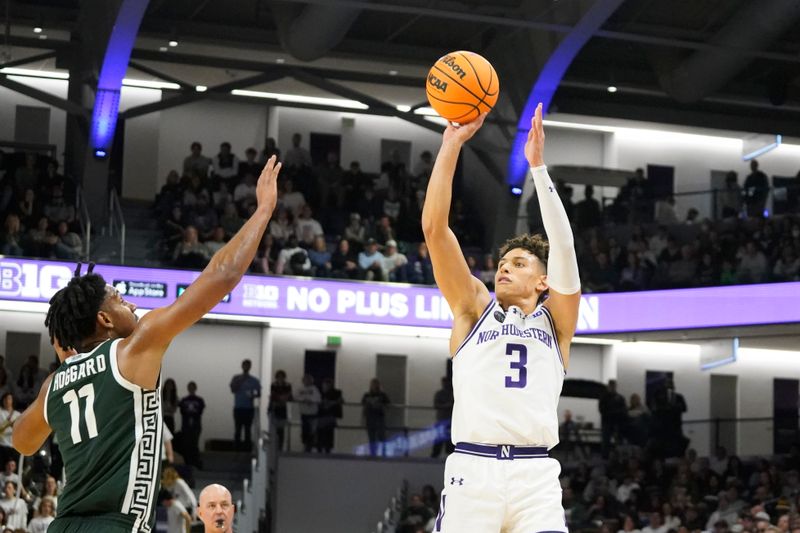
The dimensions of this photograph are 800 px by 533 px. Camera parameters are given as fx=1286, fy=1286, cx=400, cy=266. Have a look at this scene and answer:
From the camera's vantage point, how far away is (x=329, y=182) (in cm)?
2889

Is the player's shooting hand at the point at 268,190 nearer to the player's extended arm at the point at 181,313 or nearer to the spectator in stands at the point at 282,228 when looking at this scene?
the player's extended arm at the point at 181,313

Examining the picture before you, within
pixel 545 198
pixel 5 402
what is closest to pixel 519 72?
pixel 5 402

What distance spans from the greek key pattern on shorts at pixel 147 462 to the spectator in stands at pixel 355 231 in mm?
20361

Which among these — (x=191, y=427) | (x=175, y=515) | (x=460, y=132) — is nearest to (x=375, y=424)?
(x=191, y=427)

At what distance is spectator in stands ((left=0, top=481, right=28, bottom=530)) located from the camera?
57.6 ft

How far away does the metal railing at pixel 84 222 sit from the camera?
22875mm

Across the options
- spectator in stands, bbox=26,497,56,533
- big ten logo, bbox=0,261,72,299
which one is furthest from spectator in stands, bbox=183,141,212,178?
spectator in stands, bbox=26,497,56,533

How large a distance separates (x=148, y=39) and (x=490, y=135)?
806 cm

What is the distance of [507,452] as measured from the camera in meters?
5.93

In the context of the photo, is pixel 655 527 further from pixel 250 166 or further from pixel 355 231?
pixel 250 166

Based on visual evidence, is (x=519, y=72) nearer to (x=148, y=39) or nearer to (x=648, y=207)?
(x=648, y=207)

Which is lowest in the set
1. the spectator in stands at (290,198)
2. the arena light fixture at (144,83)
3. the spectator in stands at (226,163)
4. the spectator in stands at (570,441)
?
the spectator in stands at (570,441)

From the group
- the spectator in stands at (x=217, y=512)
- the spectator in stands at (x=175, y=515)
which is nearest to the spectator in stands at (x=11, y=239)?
the spectator in stands at (x=175, y=515)

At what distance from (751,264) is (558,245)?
58.2 feet
